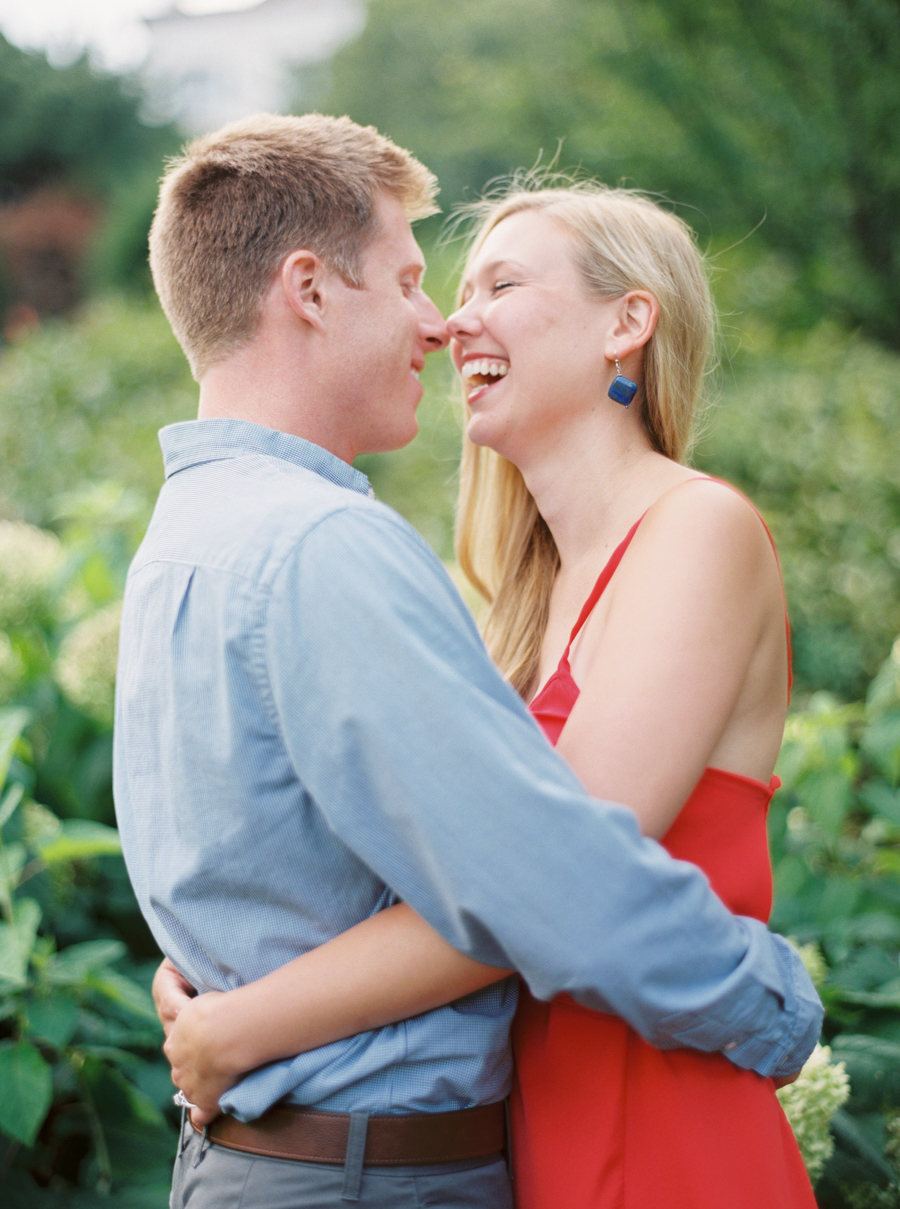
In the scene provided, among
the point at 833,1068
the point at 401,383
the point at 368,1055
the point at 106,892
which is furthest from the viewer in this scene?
the point at 106,892

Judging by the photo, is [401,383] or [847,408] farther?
[847,408]

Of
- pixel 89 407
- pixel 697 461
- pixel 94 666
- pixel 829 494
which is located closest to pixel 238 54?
pixel 89 407

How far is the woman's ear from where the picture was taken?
1.92 m

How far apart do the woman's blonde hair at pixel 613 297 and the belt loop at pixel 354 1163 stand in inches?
38.1

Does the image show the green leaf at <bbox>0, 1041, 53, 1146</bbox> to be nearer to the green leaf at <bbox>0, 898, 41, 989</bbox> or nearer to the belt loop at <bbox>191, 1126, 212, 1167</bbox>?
the green leaf at <bbox>0, 898, 41, 989</bbox>

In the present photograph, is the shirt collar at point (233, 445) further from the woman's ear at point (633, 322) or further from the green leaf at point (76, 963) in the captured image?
the green leaf at point (76, 963)

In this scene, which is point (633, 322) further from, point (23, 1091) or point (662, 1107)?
point (23, 1091)

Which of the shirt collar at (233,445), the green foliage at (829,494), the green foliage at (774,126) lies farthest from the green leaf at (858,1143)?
the green foliage at (774,126)

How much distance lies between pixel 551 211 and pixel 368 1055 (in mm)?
1589

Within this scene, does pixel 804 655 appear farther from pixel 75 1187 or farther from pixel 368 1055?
pixel 368 1055

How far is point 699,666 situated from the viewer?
4.66 feet

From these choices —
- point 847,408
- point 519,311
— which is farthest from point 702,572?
point 847,408

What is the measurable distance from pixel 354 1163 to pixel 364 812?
46 cm

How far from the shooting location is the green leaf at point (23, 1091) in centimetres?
194
